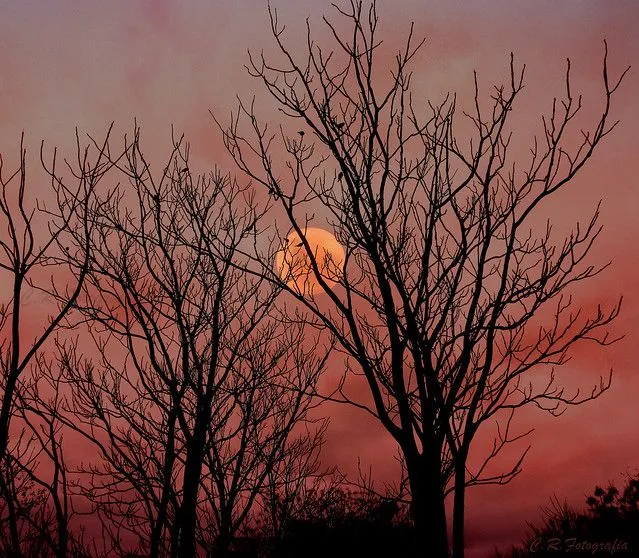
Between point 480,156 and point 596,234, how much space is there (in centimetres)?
131

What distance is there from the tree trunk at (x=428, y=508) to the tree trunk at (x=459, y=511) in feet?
1.68

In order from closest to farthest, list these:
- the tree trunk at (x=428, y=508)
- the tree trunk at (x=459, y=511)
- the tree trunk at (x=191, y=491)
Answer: the tree trunk at (x=428, y=508) < the tree trunk at (x=459, y=511) < the tree trunk at (x=191, y=491)

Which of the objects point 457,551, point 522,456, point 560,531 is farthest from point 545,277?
point 560,531

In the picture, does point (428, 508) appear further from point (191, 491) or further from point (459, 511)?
point (191, 491)

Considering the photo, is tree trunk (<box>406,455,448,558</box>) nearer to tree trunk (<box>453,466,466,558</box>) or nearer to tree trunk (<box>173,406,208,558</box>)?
tree trunk (<box>453,466,466,558</box>)

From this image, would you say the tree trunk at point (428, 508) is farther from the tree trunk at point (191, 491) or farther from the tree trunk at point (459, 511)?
the tree trunk at point (191, 491)

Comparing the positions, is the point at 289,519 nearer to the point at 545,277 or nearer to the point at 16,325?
the point at 545,277

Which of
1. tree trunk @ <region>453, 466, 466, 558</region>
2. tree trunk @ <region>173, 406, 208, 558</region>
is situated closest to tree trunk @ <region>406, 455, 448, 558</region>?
tree trunk @ <region>453, 466, 466, 558</region>

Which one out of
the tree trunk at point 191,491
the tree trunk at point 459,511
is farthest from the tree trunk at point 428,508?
the tree trunk at point 191,491

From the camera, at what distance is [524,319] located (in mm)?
6031

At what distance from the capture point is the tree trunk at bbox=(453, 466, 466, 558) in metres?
5.93

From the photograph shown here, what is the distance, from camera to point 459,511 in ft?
19.6

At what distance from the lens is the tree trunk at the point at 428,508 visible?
17.2ft

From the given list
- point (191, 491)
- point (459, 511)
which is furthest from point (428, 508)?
point (191, 491)
